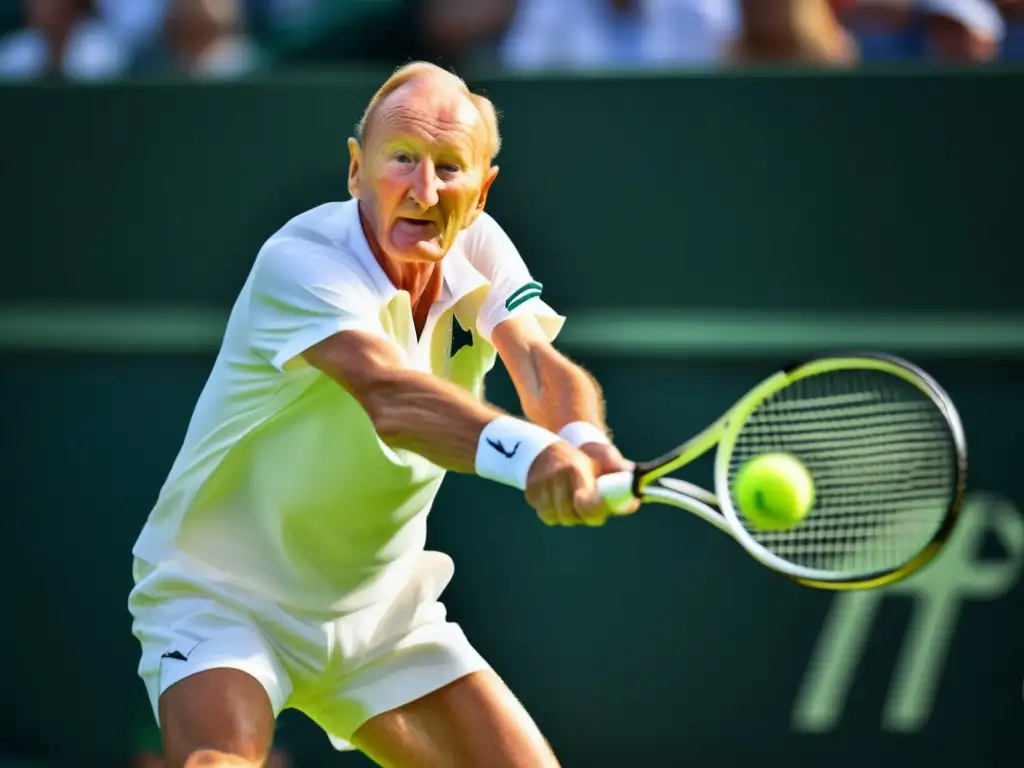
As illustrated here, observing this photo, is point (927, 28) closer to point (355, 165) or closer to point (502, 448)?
point (355, 165)

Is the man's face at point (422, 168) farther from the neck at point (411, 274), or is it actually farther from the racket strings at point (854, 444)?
the racket strings at point (854, 444)

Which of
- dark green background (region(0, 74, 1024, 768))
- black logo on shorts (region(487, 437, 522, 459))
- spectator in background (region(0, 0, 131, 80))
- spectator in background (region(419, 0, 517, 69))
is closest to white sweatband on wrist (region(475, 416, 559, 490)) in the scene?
black logo on shorts (region(487, 437, 522, 459))

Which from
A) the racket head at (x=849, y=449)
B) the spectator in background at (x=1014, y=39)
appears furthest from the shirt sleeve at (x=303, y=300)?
the spectator in background at (x=1014, y=39)

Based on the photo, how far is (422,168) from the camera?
334 cm

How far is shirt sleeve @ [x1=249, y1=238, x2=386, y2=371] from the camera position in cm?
329

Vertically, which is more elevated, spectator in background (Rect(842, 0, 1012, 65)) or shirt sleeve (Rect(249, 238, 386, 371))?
spectator in background (Rect(842, 0, 1012, 65))

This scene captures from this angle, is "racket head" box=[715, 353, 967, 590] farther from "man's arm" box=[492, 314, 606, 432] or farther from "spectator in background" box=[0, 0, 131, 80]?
"spectator in background" box=[0, 0, 131, 80]

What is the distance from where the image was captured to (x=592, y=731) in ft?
19.4

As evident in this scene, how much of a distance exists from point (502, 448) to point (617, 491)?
200 mm

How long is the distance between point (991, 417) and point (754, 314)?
0.77 m

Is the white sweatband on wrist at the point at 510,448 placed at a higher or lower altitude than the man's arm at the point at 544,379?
lower

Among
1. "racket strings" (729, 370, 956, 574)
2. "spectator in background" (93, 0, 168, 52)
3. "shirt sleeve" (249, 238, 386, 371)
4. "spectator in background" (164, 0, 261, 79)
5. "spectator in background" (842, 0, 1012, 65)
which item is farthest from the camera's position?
"spectator in background" (93, 0, 168, 52)

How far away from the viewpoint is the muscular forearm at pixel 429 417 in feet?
10.4

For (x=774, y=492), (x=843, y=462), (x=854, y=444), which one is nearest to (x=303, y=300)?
(x=774, y=492)
